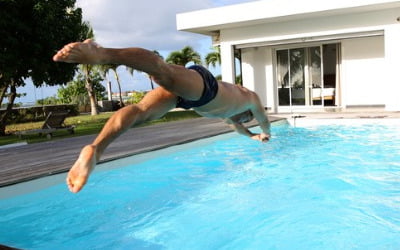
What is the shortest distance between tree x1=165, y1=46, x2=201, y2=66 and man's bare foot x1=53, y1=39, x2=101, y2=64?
86.9ft

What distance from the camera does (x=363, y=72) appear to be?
47.9 feet

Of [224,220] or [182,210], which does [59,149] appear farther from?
[224,220]

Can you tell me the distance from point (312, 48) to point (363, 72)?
218 centimetres

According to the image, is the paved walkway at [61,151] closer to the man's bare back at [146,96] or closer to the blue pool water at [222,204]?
the blue pool water at [222,204]

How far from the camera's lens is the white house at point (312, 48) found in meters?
13.2

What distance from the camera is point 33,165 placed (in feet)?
21.7

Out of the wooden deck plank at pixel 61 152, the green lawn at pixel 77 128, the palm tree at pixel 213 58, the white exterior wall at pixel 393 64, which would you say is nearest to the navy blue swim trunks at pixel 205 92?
the wooden deck plank at pixel 61 152

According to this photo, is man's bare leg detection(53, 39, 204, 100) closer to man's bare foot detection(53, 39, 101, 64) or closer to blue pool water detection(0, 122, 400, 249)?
man's bare foot detection(53, 39, 101, 64)

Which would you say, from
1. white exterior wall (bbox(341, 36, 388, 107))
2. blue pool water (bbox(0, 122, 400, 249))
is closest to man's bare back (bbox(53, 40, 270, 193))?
blue pool water (bbox(0, 122, 400, 249))

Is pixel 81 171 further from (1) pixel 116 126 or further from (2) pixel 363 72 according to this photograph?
(2) pixel 363 72

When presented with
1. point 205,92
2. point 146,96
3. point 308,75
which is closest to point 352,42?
point 308,75

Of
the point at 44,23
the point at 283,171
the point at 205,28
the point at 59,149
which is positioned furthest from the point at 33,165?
the point at 205,28

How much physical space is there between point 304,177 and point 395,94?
26.6 feet

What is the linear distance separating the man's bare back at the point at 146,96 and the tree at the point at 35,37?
9.87 meters
